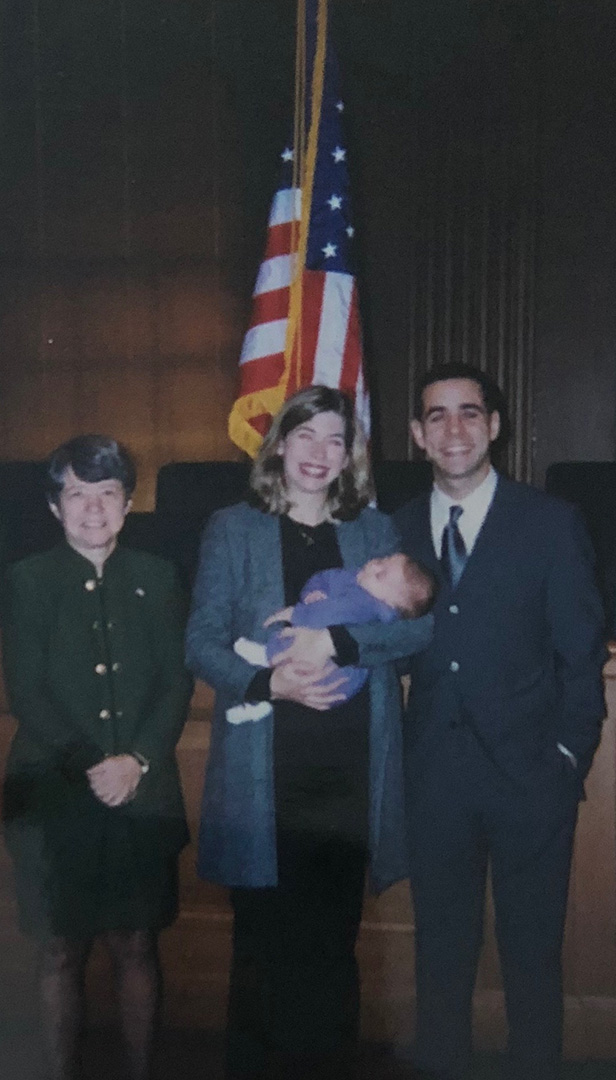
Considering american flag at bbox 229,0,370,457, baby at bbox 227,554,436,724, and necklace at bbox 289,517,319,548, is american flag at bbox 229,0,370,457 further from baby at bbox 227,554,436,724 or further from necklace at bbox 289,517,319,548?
baby at bbox 227,554,436,724

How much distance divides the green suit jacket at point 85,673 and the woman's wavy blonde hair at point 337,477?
0.69 ft

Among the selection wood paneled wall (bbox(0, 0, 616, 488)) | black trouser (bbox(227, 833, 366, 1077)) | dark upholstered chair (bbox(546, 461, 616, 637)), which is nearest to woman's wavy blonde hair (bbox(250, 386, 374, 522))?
black trouser (bbox(227, 833, 366, 1077))

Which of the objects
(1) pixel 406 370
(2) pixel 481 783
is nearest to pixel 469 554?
(2) pixel 481 783

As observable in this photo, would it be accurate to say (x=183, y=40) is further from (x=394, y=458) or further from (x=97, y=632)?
(x=97, y=632)

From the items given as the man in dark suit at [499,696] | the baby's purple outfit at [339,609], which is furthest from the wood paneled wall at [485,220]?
the baby's purple outfit at [339,609]

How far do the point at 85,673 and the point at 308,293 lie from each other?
41.4 inches

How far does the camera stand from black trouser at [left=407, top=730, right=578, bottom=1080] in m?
1.66

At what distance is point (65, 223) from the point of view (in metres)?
3.56

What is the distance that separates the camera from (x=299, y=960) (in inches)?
69.9

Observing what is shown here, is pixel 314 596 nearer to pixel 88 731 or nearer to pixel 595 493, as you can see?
pixel 88 731

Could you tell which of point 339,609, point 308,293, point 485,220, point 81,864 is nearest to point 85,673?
point 81,864

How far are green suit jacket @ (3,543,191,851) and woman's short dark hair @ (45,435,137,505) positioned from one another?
113mm

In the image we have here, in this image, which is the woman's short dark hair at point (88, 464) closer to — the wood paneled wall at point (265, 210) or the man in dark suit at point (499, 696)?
the man in dark suit at point (499, 696)

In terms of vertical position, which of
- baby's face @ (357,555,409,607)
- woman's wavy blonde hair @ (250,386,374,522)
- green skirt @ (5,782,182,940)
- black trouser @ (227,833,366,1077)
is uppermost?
woman's wavy blonde hair @ (250,386,374,522)
